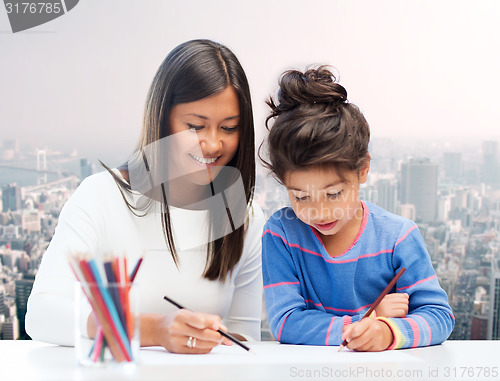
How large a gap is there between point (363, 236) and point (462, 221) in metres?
0.77

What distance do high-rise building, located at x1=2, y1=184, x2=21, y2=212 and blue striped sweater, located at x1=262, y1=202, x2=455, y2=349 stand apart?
2.93ft

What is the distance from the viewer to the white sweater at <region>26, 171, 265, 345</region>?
43.8 inches

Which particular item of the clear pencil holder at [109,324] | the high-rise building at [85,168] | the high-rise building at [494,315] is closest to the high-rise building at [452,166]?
the high-rise building at [494,315]

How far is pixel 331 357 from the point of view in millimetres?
969

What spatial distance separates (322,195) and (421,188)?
820 mm

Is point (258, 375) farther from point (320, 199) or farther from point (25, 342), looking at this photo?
point (25, 342)

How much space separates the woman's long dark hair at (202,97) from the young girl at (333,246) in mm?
103

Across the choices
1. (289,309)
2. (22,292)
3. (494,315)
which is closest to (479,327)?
(494,315)

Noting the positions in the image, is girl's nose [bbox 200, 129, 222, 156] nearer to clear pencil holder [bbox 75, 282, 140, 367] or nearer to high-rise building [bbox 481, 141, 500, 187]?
clear pencil holder [bbox 75, 282, 140, 367]

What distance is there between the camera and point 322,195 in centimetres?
108

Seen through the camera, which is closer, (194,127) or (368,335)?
(368,335)

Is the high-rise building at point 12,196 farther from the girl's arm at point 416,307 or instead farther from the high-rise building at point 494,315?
the high-rise building at point 494,315

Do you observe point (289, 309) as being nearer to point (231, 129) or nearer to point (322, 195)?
point (322, 195)

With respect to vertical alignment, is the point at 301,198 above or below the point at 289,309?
above
